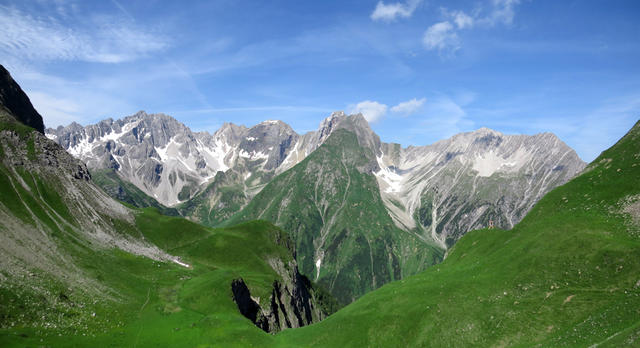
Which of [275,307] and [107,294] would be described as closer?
[107,294]

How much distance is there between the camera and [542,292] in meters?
55.8

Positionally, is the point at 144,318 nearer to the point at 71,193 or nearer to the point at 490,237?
the point at 71,193

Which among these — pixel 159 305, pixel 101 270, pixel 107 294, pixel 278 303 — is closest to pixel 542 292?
pixel 159 305

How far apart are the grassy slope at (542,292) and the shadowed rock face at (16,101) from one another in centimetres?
14717

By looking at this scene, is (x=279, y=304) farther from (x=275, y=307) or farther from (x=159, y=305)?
(x=159, y=305)

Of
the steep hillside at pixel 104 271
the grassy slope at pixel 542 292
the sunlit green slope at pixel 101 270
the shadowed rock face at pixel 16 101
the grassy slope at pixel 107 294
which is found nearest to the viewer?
the grassy slope at pixel 542 292

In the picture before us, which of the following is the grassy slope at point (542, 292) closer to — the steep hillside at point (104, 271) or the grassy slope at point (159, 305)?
the grassy slope at point (159, 305)

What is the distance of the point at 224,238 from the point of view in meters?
158

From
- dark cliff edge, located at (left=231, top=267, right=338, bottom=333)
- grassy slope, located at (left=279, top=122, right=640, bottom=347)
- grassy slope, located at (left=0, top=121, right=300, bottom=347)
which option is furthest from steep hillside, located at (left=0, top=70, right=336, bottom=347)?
grassy slope, located at (left=279, top=122, right=640, bottom=347)

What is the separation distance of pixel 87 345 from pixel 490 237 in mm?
89740

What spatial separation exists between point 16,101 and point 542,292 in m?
191

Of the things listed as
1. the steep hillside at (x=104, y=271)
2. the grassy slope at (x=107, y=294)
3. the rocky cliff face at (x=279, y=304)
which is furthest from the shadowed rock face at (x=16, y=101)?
the rocky cliff face at (x=279, y=304)

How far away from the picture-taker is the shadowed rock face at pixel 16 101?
467ft

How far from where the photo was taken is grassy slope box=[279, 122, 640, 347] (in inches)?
1916
